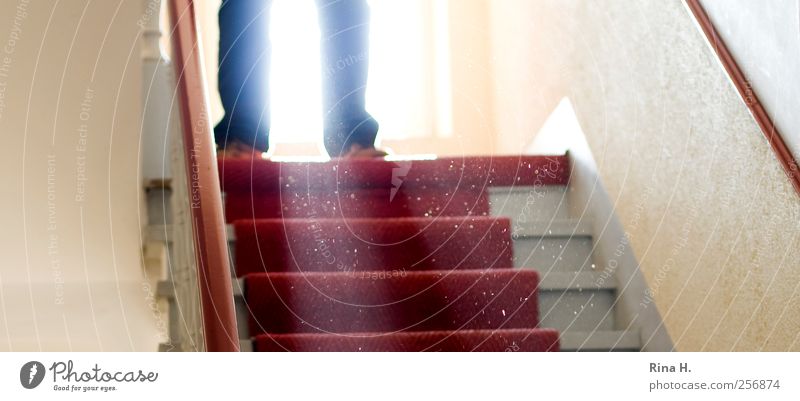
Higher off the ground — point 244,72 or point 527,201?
point 244,72

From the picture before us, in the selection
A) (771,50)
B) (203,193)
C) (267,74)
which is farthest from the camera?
(267,74)

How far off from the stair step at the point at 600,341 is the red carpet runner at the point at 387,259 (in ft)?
0.05

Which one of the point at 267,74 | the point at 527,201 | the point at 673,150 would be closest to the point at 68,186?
the point at 267,74

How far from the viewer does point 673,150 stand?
0.90 m

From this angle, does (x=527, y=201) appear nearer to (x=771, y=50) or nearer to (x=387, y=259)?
(x=387, y=259)

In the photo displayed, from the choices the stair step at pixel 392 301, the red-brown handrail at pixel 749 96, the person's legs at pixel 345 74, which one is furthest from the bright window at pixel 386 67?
the red-brown handrail at pixel 749 96

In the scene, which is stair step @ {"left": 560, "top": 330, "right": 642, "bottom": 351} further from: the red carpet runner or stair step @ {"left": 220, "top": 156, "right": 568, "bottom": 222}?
stair step @ {"left": 220, "top": 156, "right": 568, "bottom": 222}

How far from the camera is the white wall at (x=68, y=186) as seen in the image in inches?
29.9
